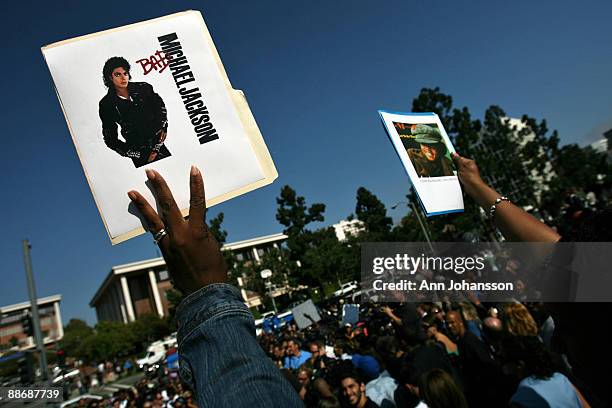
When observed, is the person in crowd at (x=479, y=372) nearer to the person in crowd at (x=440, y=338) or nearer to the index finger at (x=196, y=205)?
the person in crowd at (x=440, y=338)

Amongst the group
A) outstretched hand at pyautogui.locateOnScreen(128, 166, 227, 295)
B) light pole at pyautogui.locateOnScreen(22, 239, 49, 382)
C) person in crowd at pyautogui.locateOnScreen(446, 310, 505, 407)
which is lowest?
person in crowd at pyautogui.locateOnScreen(446, 310, 505, 407)

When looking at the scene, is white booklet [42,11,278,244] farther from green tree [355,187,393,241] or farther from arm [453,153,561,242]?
green tree [355,187,393,241]

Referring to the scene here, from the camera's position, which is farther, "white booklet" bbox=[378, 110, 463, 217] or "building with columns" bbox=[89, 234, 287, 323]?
"building with columns" bbox=[89, 234, 287, 323]

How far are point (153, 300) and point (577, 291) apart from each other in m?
78.1

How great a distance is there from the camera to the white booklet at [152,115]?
142 cm

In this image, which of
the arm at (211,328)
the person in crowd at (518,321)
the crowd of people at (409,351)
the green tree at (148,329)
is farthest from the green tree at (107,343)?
the arm at (211,328)

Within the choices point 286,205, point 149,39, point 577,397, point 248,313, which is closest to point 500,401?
point 577,397

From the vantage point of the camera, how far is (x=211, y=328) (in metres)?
0.89

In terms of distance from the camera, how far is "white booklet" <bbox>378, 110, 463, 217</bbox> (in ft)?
7.59

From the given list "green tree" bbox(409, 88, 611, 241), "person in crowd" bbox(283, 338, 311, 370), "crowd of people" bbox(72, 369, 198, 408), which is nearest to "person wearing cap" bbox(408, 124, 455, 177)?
"crowd of people" bbox(72, 369, 198, 408)

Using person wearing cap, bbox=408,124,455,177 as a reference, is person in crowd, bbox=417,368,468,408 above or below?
below

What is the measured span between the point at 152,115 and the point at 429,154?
5.76 ft

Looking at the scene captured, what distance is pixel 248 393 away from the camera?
2.50 ft

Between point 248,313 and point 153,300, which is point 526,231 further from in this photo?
point 153,300
